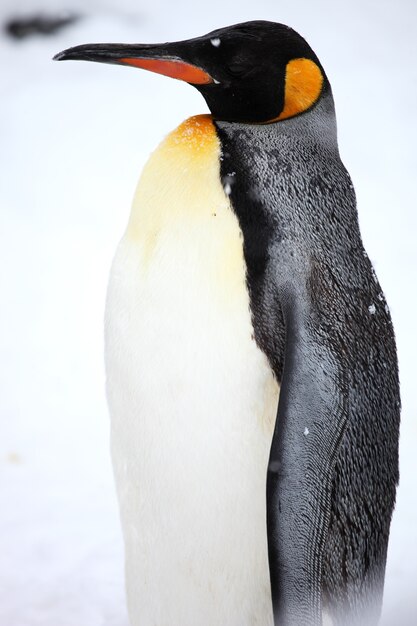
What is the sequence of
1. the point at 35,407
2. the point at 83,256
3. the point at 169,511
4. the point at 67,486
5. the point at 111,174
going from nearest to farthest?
the point at 169,511, the point at 67,486, the point at 35,407, the point at 83,256, the point at 111,174

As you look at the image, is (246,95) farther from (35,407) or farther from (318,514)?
(35,407)

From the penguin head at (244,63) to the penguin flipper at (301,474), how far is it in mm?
262

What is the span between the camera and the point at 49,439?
1.52 meters

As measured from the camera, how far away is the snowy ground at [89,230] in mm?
1308

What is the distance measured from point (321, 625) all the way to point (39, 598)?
55 cm

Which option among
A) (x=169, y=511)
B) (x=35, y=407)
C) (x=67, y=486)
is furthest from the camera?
(x=35, y=407)

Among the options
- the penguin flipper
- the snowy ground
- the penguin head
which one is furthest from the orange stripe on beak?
the snowy ground

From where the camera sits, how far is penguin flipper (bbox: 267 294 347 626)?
820 millimetres

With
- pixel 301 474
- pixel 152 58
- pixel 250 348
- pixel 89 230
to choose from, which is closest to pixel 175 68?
pixel 152 58

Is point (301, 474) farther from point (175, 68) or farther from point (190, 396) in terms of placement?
point (175, 68)

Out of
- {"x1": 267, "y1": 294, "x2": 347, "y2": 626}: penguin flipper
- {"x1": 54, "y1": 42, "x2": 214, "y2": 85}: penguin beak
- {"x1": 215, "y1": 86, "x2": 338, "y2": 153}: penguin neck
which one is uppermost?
{"x1": 54, "y1": 42, "x2": 214, "y2": 85}: penguin beak

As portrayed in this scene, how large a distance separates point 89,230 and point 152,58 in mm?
1005

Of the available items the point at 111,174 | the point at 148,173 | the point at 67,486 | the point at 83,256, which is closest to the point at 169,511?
the point at 148,173

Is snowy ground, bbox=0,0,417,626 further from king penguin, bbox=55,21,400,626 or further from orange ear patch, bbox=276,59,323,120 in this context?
orange ear patch, bbox=276,59,323,120
